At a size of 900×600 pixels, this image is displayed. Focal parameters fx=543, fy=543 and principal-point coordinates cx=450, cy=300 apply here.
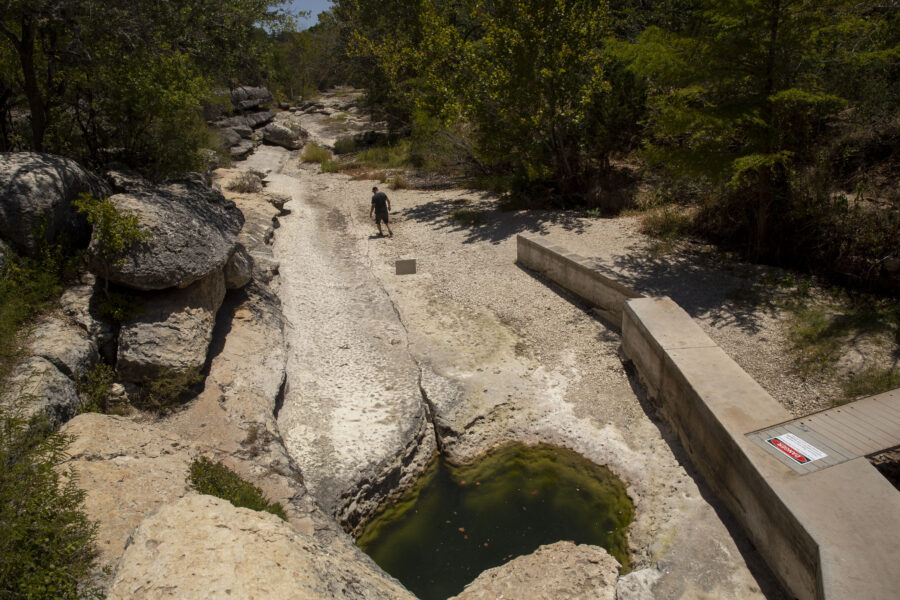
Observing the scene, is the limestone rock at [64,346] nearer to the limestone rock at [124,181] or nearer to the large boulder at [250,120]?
the limestone rock at [124,181]

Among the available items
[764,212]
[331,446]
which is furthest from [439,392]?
[764,212]

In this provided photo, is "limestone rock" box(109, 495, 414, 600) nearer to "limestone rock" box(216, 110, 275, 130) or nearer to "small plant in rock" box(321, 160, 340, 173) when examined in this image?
"small plant in rock" box(321, 160, 340, 173)

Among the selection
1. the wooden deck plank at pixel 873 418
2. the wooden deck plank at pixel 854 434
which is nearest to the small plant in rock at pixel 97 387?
the wooden deck plank at pixel 854 434

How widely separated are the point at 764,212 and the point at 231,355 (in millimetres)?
9514

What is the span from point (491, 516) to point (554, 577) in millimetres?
1270

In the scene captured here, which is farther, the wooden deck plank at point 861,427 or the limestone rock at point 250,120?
the limestone rock at point 250,120

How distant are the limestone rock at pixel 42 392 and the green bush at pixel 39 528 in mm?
603

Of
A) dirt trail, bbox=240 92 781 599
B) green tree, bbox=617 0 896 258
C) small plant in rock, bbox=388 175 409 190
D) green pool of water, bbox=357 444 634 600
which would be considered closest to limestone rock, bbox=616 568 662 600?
dirt trail, bbox=240 92 781 599

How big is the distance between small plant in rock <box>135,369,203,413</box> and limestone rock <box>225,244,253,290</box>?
7.82 ft

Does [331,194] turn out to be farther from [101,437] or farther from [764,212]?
[101,437]

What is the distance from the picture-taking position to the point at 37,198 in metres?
6.79

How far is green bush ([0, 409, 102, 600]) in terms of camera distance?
3.29 metres

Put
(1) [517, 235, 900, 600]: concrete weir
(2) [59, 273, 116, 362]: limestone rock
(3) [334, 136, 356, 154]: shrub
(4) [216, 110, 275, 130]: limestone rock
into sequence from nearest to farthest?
(1) [517, 235, 900, 600]: concrete weir
(2) [59, 273, 116, 362]: limestone rock
(3) [334, 136, 356, 154]: shrub
(4) [216, 110, 275, 130]: limestone rock

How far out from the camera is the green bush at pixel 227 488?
194 inches
